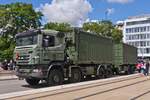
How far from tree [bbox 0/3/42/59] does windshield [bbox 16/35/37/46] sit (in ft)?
122

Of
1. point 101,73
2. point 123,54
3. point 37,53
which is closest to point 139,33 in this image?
point 123,54

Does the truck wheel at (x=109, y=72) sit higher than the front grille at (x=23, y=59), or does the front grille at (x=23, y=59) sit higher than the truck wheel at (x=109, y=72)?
the front grille at (x=23, y=59)

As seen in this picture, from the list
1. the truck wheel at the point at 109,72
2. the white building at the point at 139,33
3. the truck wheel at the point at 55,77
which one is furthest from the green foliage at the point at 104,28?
the truck wheel at the point at 55,77

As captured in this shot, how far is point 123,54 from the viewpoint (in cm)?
3475

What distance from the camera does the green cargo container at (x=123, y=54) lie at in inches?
1318

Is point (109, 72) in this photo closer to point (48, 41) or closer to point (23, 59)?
point (48, 41)

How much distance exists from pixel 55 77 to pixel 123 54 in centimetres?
1556

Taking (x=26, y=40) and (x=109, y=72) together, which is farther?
(x=109, y=72)

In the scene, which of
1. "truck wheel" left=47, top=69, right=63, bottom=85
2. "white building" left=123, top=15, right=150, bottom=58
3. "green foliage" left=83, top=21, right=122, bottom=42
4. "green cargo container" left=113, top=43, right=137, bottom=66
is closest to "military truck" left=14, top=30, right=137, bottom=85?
"truck wheel" left=47, top=69, right=63, bottom=85

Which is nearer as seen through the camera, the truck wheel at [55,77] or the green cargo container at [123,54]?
the truck wheel at [55,77]

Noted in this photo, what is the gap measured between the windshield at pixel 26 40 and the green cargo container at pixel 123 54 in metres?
13.1

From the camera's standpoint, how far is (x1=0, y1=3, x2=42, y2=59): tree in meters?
58.1

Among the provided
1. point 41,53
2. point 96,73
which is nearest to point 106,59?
point 96,73

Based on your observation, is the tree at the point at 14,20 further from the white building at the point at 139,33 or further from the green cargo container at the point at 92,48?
the white building at the point at 139,33
